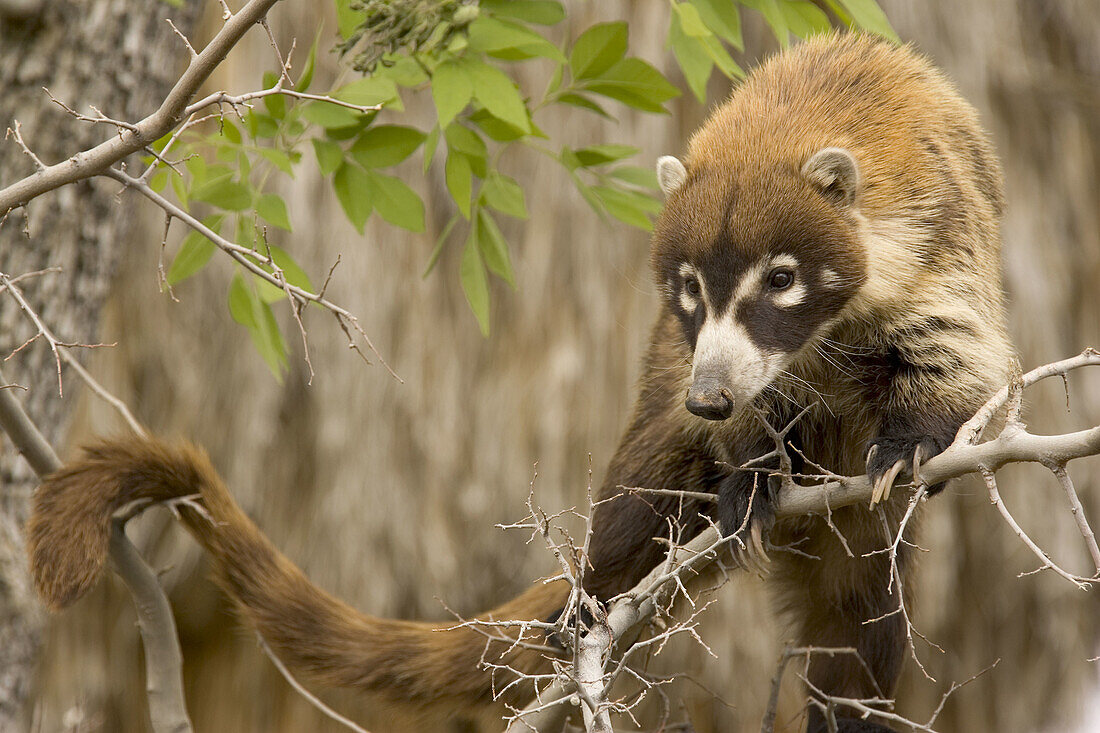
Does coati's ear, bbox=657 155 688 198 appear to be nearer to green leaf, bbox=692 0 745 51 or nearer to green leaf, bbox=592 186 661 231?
green leaf, bbox=592 186 661 231

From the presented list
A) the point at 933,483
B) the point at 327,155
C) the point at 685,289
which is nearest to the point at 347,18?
the point at 327,155

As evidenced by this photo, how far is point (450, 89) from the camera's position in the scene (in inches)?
69.8

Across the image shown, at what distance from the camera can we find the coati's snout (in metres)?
1.86

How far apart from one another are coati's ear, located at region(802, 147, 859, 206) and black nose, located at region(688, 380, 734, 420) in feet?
1.37

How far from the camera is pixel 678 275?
2.07m

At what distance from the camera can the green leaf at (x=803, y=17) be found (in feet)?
6.47

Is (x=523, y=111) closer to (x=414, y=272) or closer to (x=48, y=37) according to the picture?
(x=48, y=37)

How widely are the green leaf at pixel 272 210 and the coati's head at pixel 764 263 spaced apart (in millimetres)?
699

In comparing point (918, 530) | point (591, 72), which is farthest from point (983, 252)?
point (591, 72)

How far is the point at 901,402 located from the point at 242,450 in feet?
9.12

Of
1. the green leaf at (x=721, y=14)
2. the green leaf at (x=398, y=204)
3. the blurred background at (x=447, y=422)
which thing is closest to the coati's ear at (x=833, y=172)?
the green leaf at (x=721, y=14)

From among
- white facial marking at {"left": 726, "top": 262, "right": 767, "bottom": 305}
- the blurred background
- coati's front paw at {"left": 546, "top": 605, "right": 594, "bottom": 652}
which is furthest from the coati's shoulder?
the blurred background

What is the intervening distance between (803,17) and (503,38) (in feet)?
1.79

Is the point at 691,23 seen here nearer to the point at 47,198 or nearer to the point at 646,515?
the point at 646,515
